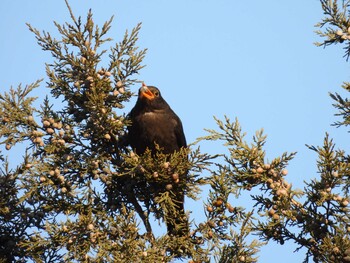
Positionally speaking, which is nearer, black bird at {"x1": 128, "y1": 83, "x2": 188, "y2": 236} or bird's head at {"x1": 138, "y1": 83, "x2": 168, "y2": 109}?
black bird at {"x1": 128, "y1": 83, "x2": 188, "y2": 236}

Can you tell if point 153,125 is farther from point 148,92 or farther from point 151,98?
point 148,92

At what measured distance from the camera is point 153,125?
7.55 m

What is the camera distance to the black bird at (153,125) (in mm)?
7281

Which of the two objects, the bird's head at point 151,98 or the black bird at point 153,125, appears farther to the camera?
the bird's head at point 151,98

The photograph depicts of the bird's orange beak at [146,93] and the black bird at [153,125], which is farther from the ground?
the bird's orange beak at [146,93]

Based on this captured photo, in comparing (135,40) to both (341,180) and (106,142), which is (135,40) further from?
(341,180)

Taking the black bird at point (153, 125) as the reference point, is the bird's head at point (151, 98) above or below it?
above

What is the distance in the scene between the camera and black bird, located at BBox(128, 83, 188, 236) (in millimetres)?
7281

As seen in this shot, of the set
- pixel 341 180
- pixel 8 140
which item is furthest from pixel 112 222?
pixel 341 180

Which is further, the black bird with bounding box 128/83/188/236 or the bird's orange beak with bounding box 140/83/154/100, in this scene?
the bird's orange beak with bounding box 140/83/154/100

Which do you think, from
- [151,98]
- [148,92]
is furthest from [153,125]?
[148,92]

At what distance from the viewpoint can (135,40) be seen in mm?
6523

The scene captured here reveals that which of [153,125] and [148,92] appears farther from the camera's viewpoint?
[148,92]

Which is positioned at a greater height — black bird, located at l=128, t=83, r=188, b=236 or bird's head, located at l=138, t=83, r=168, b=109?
bird's head, located at l=138, t=83, r=168, b=109
